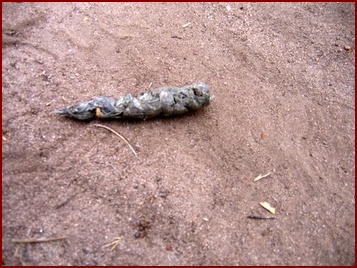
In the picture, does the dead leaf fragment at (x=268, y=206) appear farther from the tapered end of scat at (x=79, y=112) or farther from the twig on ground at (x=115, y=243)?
the tapered end of scat at (x=79, y=112)

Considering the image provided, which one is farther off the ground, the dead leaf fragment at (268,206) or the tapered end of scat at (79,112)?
the tapered end of scat at (79,112)

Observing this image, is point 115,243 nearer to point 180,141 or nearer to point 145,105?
point 180,141

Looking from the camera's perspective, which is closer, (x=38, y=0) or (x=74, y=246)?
(x=74, y=246)

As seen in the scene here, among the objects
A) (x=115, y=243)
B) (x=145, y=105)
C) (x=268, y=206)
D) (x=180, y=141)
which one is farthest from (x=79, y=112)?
(x=268, y=206)

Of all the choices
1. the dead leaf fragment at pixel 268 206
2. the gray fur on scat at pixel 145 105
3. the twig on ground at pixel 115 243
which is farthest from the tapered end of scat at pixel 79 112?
the dead leaf fragment at pixel 268 206

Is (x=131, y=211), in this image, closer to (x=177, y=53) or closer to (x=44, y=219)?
(x=44, y=219)

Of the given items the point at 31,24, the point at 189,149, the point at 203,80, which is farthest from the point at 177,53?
the point at 31,24

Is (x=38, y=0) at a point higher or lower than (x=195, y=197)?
higher
